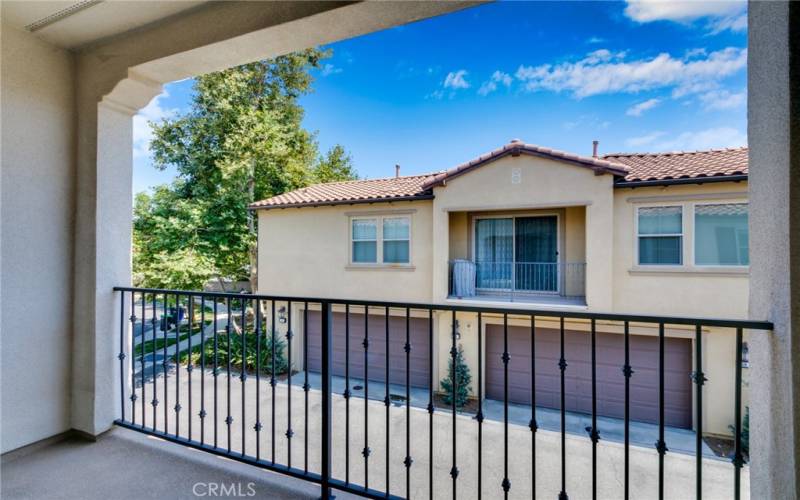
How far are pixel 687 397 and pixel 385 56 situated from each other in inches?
420

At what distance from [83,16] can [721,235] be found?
825 centimetres

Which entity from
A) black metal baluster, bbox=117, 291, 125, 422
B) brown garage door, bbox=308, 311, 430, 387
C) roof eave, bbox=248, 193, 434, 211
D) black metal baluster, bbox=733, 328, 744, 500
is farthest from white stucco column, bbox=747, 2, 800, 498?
brown garage door, bbox=308, 311, 430, 387

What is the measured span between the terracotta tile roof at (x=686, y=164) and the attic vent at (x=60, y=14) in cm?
724

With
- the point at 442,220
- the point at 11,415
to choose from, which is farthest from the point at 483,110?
the point at 11,415

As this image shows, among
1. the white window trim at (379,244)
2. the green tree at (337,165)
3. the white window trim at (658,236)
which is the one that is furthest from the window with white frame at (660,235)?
the green tree at (337,165)

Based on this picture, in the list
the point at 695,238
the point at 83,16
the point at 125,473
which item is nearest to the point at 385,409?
the point at 125,473

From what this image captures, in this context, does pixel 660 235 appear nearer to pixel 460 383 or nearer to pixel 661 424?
pixel 460 383

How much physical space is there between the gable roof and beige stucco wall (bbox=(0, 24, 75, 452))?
5.75m

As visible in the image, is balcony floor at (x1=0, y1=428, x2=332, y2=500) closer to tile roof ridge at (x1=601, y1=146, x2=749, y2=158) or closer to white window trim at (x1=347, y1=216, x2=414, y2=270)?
white window trim at (x1=347, y1=216, x2=414, y2=270)

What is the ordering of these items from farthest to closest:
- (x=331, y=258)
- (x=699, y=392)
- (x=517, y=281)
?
(x=331, y=258) → (x=517, y=281) → (x=699, y=392)

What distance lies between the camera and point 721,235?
19.1 feet

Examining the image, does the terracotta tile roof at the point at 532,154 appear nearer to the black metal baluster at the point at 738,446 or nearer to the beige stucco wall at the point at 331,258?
the beige stucco wall at the point at 331,258

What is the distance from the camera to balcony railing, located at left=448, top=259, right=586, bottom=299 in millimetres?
7184

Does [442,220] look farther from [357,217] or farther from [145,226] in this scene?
[145,226]
